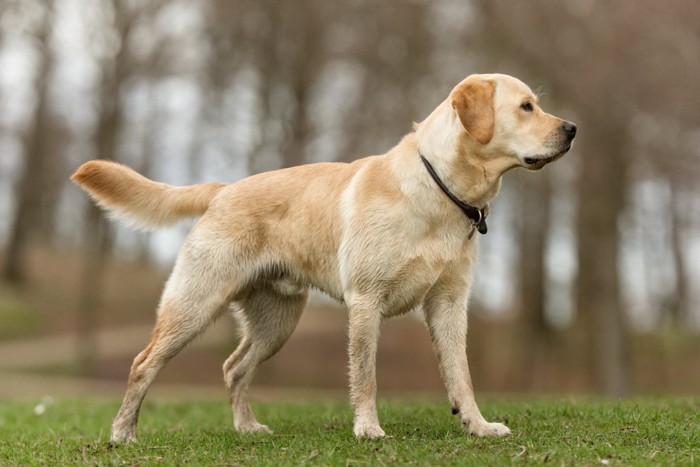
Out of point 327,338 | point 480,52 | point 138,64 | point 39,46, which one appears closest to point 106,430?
point 480,52

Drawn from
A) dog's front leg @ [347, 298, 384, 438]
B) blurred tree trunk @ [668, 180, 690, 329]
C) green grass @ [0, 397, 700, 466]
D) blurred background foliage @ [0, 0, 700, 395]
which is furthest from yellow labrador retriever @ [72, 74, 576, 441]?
blurred tree trunk @ [668, 180, 690, 329]

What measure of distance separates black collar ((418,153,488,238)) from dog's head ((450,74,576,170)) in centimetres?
31

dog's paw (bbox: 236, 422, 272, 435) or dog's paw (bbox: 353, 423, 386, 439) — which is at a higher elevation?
dog's paw (bbox: 353, 423, 386, 439)

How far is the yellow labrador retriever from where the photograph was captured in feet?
18.6

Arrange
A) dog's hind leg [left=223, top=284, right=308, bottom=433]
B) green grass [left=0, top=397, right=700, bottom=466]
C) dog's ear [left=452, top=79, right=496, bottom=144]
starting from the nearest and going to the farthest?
1. green grass [left=0, top=397, right=700, bottom=466]
2. dog's ear [left=452, top=79, right=496, bottom=144]
3. dog's hind leg [left=223, top=284, right=308, bottom=433]

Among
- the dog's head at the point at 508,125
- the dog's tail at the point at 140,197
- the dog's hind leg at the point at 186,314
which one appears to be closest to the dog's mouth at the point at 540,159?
the dog's head at the point at 508,125

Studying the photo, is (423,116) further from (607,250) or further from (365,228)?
(365,228)

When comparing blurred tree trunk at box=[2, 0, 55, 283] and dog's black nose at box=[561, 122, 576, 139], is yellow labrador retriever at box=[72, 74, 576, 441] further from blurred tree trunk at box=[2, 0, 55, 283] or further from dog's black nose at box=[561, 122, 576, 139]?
blurred tree trunk at box=[2, 0, 55, 283]

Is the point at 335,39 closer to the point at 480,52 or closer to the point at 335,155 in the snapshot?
the point at 335,155

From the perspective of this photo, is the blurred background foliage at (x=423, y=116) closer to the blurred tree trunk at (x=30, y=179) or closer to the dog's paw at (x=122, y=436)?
the blurred tree trunk at (x=30, y=179)

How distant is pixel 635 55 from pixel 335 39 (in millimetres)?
7593

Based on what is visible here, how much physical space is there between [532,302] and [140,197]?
15.8 meters

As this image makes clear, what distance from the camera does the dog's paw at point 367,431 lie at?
5.60 m

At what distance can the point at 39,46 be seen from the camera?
904 inches
